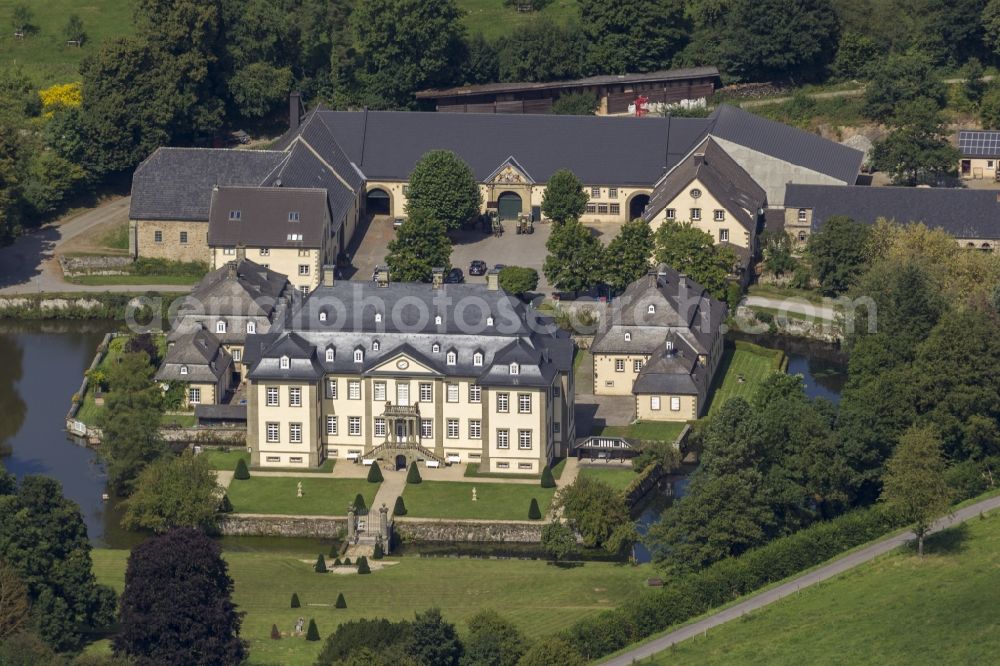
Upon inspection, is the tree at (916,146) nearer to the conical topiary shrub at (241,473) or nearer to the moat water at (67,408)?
the moat water at (67,408)

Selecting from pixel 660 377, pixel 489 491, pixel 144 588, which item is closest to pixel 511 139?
pixel 660 377

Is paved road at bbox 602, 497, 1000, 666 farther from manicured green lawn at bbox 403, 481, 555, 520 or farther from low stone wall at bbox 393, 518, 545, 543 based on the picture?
manicured green lawn at bbox 403, 481, 555, 520

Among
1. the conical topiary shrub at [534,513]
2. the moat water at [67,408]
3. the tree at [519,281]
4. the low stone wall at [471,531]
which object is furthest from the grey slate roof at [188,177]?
the conical topiary shrub at [534,513]

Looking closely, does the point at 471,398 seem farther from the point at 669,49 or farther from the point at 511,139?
the point at 669,49

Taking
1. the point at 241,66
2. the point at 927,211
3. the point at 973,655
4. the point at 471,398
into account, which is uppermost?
the point at 241,66

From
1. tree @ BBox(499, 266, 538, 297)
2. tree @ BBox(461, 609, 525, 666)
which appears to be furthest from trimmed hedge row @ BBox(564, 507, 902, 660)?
tree @ BBox(499, 266, 538, 297)
